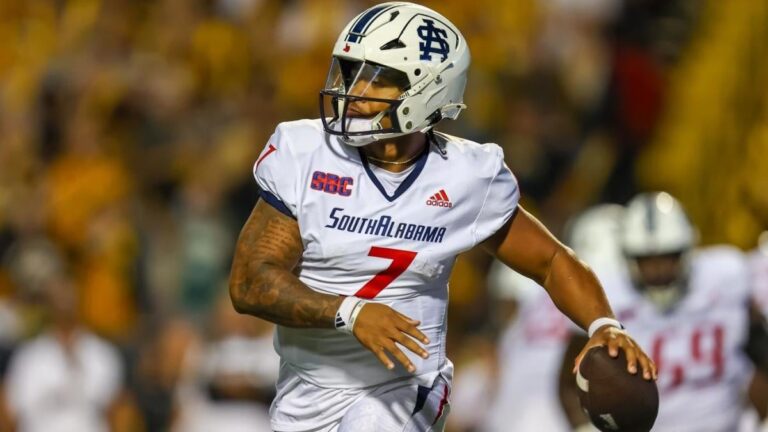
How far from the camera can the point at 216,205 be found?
9.32 metres

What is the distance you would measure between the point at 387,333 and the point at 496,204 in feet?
2.60

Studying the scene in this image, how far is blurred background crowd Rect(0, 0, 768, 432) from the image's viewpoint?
893 centimetres

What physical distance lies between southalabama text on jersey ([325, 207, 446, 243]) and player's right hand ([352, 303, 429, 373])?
46 cm

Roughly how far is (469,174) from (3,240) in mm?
5620

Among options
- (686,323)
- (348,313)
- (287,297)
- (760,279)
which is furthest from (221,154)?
(348,313)

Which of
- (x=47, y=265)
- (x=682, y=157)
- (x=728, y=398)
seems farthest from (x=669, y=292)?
(x=47, y=265)

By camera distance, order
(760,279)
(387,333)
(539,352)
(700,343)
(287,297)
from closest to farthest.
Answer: (387,333) < (287,297) < (700,343) < (760,279) < (539,352)

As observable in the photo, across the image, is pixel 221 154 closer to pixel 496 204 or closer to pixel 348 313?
pixel 496 204

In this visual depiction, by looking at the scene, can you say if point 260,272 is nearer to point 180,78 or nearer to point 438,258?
point 438,258

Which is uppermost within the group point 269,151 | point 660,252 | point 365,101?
point 365,101

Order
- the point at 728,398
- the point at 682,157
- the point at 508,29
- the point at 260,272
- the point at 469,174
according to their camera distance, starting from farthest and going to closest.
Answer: the point at 508,29 → the point at 682,157 → the point at 728,398 → the point at 469,174 → the point at 260,272

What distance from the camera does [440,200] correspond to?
15.2ft

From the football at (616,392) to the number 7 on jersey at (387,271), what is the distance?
1.91 feet

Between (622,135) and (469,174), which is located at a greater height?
(469,174)
